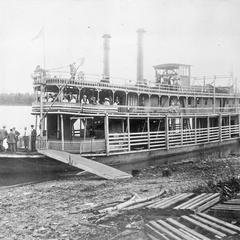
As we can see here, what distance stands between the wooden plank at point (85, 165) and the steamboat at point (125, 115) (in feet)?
3.00

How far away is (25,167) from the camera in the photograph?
16656 millimetres

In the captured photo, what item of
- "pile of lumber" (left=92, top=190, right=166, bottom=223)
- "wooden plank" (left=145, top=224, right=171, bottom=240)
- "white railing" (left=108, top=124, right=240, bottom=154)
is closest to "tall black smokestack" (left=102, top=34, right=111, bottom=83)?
"white railing" (left=108, top=124, right=240, bottom=154)

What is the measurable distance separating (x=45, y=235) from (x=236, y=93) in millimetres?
28551

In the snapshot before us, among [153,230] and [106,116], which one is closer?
[153,230]

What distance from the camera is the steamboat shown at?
1841 cm

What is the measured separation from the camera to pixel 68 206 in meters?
10.3

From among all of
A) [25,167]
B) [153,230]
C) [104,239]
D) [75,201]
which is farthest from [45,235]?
[25,167]

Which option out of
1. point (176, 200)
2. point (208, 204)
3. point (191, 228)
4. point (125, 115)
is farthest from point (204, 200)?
point (125, 115)

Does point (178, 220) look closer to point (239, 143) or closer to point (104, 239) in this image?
point (104, 239)

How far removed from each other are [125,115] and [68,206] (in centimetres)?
1035

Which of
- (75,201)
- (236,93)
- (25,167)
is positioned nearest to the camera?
(75,201)

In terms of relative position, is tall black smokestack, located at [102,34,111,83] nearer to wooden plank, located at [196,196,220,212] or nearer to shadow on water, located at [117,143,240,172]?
shadow on water, located at [117,143,240,172]

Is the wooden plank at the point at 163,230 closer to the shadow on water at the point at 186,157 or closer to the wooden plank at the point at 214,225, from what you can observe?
the wooden plank at the point at 214,225

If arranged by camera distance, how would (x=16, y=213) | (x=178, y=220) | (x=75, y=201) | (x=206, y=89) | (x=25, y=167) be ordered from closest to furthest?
(x=178, y=220), (x=16, y=213), (x=75, y=201), (x=25, y=167), (x=206, y=89)
